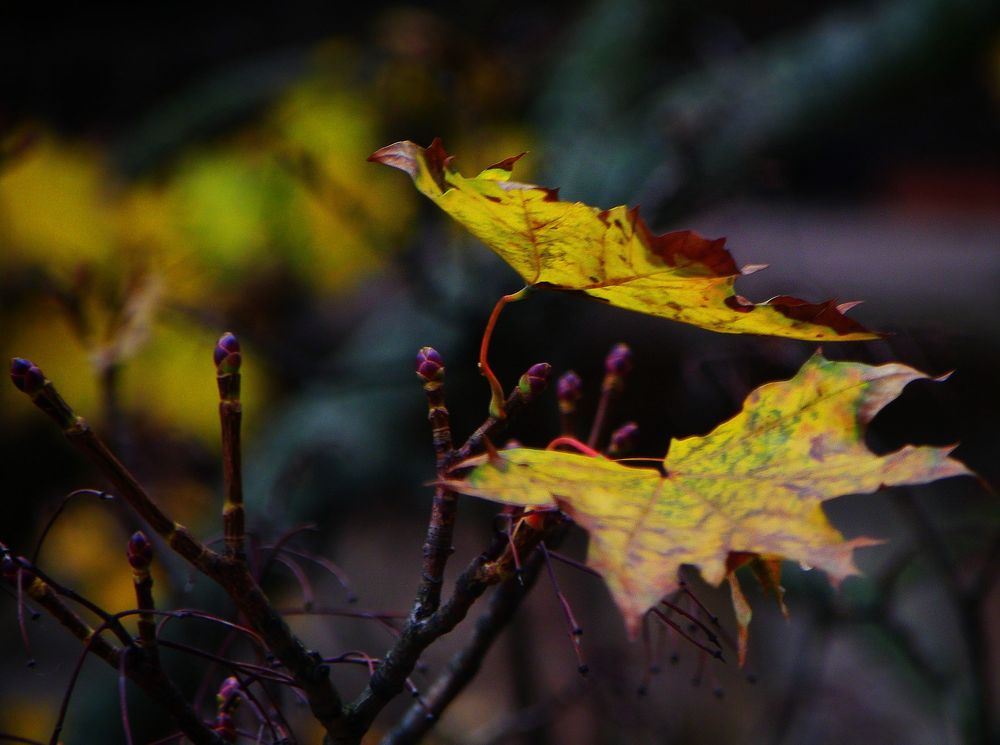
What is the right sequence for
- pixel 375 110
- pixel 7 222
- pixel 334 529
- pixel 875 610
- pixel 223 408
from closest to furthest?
pixel 223 408
pixel 875 610
pixel 334 529
pixel 7 222
pixel 375 110

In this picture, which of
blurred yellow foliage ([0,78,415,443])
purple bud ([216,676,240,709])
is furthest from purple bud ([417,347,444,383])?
blurred yellow foliage ([0,78,415,443])

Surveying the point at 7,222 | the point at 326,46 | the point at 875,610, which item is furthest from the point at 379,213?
the point at 875,610

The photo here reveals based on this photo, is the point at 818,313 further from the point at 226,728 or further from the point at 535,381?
the point at 226,728

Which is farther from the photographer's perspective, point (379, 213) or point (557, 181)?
point (379, 213)

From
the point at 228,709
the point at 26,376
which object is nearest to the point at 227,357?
the point at 26,376

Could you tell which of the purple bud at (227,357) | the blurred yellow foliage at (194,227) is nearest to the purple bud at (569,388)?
the purple bud at (227,357)

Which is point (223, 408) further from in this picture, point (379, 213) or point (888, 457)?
point (379, 213)
